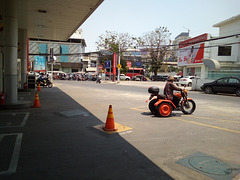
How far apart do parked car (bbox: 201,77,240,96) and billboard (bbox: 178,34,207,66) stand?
1574cm

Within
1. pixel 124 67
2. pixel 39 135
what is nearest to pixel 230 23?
pixel 124 67

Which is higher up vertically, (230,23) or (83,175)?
(230,23)

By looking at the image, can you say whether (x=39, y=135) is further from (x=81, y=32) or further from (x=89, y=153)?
(x=81, y=32)

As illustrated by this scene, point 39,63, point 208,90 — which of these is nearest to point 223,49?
point 208,90

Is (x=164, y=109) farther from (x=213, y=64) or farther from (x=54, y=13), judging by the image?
(x=213, y=64)

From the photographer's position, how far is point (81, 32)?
64.3m

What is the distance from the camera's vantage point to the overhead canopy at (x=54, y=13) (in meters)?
10.0

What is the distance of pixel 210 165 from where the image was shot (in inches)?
143

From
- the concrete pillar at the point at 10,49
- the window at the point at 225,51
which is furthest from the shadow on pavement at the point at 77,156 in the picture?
the window at the point at 225,51

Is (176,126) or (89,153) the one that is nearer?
(89,153)

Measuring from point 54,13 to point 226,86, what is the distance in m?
14.2

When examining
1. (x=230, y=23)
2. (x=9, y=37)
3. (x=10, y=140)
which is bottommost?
(x=10, y=140)

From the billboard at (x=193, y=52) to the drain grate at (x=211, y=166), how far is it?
30.5 m

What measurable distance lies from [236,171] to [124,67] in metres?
54.5
